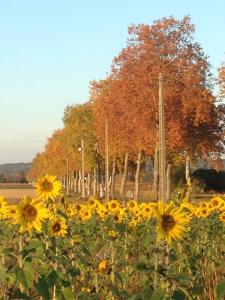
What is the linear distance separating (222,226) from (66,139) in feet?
202

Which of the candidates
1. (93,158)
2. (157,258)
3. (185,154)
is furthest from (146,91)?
(157,258)

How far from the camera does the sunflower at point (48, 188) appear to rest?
7.27m

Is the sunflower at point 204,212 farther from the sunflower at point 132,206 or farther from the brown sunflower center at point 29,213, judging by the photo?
the brown sunflower center at point 29,213

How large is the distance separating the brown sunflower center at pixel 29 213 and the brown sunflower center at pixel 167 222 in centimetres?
118

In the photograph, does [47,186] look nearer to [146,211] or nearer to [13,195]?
[146,211]

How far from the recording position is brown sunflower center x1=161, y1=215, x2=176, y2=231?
5184 millimetres

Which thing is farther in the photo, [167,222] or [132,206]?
[132,206]

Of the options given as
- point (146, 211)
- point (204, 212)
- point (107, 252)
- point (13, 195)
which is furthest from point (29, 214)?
point (13, 195)

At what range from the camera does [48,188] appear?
7.37 m

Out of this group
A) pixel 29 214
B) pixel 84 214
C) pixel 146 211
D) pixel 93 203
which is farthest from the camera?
pixel 93 203

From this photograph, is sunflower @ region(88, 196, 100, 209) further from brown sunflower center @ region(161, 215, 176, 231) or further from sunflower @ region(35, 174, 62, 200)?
brown sunflower center @ region(161, 215, 176, 231)

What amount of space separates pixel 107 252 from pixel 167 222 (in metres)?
5.53

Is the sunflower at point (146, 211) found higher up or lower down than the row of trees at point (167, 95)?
lower down

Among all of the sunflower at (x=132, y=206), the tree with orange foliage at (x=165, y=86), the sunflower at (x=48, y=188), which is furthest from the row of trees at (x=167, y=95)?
the sunflower at (x=48, y=188)
